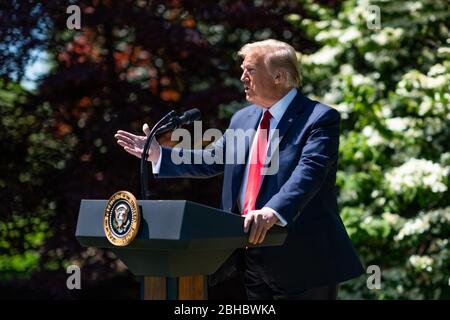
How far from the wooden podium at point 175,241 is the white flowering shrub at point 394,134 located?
9.86 ft

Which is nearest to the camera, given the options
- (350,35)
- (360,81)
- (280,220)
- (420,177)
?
(280,220)

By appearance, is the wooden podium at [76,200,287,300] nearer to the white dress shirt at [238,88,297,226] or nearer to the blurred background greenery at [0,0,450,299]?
the white dress shirt at [238,88,297,226]

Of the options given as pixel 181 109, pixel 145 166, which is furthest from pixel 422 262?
pixel 145 166

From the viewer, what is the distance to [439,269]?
5.62 metres

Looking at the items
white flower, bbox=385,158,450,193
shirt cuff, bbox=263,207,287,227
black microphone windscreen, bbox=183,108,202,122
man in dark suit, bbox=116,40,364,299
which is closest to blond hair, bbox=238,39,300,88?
man in dark suit, bbox=116,40,364,299

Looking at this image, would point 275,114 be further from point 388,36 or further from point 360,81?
point 388,36

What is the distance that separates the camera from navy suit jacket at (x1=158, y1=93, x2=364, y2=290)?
2781 millimetres

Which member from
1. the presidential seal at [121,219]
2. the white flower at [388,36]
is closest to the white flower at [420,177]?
the white flower at [388,36]

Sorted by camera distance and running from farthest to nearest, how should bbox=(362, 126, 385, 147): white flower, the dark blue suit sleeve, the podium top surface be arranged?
1. bbox=(362, 126, 385, 147): white flower
2. the dark blue suit sleeve
3. the podium top surface

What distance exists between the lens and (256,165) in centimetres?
291

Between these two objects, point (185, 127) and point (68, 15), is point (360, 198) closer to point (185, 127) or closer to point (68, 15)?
point (185, 127)

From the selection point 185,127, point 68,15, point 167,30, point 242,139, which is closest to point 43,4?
point 68,15

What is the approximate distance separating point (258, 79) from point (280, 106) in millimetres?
126

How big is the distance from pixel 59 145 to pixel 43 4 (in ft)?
3.26
